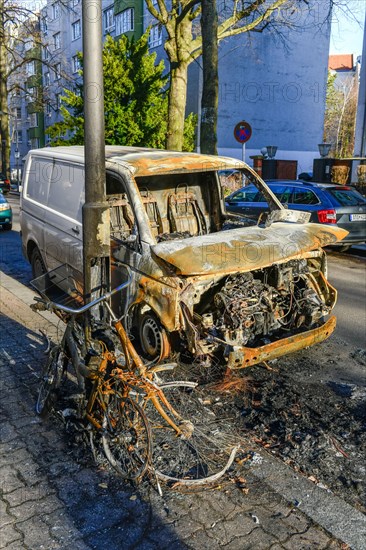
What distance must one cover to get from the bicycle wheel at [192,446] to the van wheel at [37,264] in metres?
4.27

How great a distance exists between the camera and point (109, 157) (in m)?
6.20

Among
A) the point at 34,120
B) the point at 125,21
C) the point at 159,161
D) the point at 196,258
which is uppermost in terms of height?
the point at 125,21

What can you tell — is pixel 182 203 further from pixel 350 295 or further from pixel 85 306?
pixel 85 306

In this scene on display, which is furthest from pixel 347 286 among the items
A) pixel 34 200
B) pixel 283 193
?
pixel 34 200

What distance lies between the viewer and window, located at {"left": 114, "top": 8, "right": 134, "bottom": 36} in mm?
35169

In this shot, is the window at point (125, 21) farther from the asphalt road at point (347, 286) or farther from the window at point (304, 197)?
the window at point (304, 197)

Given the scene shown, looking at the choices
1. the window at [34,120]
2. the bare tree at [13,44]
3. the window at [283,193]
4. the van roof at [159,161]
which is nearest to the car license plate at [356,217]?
the window at [283,193]

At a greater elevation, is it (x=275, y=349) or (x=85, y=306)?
(x=85, y=306)

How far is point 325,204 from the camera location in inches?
467

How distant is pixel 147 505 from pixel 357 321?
4787mm

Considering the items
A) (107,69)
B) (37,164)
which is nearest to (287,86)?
(107,69)

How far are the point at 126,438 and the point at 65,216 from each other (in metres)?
4.07

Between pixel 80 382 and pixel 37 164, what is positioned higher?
pixel 37 164

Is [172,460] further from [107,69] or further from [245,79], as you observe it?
[245,79]
